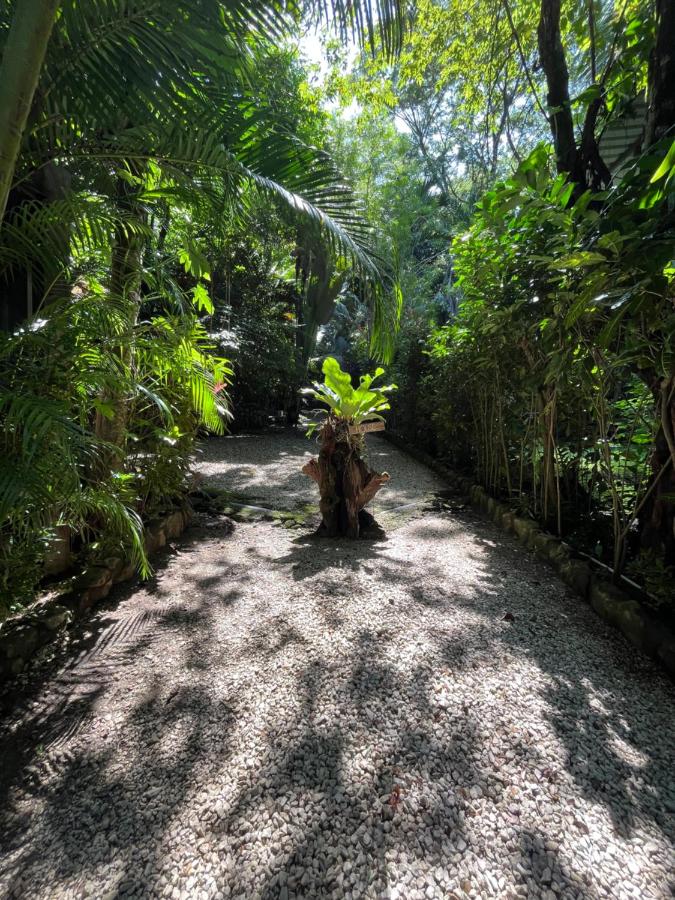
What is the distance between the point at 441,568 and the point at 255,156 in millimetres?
2673

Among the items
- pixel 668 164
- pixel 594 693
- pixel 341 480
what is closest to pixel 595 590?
pixel 594 693

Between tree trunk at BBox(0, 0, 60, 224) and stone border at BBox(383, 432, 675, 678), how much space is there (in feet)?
9.20

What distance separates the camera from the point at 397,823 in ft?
3.70

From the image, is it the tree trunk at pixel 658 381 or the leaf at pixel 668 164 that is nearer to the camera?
the leaf at pixel 668 164

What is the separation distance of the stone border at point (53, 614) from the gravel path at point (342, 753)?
10 centimetres

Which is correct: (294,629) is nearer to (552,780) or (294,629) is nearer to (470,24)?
(552,780)

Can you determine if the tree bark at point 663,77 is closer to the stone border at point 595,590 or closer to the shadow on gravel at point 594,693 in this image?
the stone border at point 595,590

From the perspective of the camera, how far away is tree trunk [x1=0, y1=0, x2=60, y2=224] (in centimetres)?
106

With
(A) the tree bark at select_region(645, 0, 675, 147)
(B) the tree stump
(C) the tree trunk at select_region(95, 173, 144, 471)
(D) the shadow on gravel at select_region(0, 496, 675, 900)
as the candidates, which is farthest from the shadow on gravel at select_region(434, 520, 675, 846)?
(A) the tree bark at select_region(645, 0, 675, 147)

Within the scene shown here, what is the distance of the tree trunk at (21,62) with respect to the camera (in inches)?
41.7

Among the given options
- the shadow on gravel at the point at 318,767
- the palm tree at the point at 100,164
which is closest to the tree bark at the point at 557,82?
the palm tree at the point at 100,164

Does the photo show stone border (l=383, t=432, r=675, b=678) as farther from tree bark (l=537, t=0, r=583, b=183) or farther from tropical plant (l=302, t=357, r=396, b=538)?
tree bark (l=537, t=0, r=583, b=183)

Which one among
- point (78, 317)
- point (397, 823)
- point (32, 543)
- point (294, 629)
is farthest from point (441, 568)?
point (78, 317)

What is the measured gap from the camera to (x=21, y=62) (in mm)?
1072
